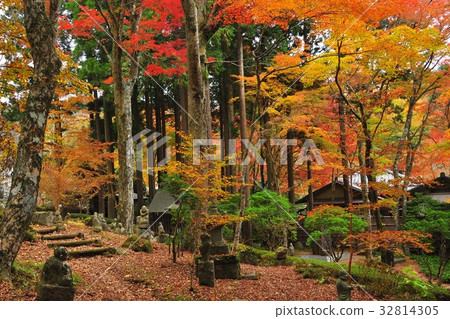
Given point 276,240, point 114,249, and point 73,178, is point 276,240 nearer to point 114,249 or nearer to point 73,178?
point 114,249

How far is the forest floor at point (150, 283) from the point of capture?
527cm

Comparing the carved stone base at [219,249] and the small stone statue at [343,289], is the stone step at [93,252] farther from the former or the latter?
the small stone statue at [343,289]

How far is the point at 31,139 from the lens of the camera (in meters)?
4.88

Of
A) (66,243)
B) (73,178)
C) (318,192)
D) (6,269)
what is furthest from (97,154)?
(318,192)

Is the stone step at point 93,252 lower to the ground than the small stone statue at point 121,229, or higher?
lower

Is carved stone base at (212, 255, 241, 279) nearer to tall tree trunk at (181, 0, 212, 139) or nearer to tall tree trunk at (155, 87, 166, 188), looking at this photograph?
tall tree trunk at (181, 0, 212, 139)

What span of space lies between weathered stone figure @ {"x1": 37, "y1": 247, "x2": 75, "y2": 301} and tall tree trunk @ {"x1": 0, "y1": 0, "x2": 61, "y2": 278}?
81cm

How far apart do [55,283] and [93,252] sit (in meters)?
4.26

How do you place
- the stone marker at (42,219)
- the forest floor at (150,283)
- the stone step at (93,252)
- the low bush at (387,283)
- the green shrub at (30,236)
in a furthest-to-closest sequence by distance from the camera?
the stone marker at (42,219)
the green shrub at (30,236)
the stone step at (93,252)
the low bush at (387,283)
the forest floor at (150,283)

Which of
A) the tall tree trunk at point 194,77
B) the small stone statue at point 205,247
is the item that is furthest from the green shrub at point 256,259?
the tall tree trunk at point 194,77

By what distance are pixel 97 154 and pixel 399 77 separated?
12.6 m

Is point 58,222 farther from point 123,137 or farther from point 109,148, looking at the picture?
point 109,148

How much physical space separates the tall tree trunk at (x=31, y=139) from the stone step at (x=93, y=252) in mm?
3159
